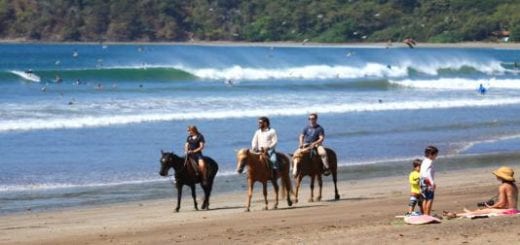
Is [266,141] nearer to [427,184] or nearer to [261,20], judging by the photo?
[427,184]

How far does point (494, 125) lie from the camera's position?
37.7m

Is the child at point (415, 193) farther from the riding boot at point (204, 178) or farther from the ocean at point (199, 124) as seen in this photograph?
the ocean at point (199, 124)

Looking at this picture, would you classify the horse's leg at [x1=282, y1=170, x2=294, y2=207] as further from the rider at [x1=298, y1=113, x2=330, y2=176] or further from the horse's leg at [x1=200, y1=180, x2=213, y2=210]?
the horse's leg at [x1=200, y1=180, x2=213, y2=210]

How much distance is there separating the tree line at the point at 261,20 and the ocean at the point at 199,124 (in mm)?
82558

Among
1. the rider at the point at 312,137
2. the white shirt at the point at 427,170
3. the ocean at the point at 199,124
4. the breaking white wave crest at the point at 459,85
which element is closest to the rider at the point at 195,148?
the ocean at the point at 199,124

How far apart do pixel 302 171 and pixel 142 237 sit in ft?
17.0

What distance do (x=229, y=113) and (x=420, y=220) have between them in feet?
78.7

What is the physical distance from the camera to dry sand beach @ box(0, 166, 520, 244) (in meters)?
15.6

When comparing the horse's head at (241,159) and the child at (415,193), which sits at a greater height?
the horse's head at (241,159)

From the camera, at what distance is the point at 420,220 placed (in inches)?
647

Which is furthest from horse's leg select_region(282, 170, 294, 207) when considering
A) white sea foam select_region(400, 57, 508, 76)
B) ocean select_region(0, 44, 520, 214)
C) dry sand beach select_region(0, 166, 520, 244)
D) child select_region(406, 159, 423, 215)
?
white sea foam select_region(400, 57, 508, 76)

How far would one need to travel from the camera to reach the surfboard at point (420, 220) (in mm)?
16408

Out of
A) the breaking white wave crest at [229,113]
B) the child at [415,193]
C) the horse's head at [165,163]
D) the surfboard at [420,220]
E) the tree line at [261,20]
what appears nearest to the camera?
the surfboard at [420,220]

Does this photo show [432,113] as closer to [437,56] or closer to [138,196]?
[138,196]
